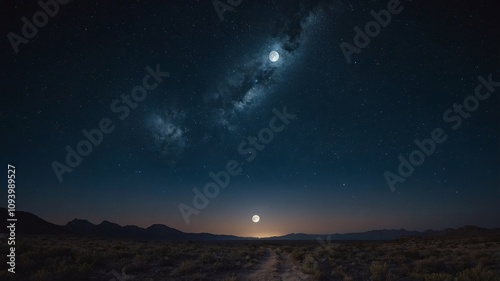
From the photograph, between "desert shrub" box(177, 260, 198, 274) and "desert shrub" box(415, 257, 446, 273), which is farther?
"desert shrub" box(415, 257, 446, 273)

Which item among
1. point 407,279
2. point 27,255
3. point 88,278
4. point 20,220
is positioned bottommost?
point 407,279

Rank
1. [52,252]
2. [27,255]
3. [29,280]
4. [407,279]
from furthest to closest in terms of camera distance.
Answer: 1. [52,252]
2. [27,255]
3. [407,279]
4. [29,280]

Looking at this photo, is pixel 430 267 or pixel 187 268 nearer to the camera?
pixel 187 268

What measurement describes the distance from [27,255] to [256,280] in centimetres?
1021

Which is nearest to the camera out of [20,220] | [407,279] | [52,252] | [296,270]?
[407,279]

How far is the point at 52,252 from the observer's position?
47.7 feet

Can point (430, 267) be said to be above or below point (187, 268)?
below

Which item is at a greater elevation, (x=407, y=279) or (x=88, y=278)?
(x=88, y=278)

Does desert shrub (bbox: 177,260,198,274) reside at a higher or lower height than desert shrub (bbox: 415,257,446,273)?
higher

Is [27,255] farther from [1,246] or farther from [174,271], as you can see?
[174,271]

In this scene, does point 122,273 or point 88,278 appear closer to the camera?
point 88,278

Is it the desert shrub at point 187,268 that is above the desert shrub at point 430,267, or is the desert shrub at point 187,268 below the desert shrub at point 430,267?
above

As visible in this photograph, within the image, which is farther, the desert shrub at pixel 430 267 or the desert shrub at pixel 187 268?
the desert shrub at pixel 430 267

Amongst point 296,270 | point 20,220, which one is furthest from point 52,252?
point 20,220
